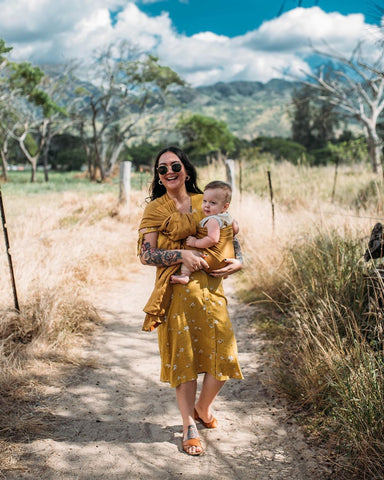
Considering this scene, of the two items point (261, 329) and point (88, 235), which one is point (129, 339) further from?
point (88, 235)

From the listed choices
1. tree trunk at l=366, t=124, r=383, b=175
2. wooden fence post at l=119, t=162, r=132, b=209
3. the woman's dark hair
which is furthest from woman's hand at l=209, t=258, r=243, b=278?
tree trunk at l=366, t=124, r=383, b=175

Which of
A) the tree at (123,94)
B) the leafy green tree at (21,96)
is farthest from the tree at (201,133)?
the leafy green tree at (21,96)

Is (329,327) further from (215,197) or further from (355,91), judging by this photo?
(355,91)

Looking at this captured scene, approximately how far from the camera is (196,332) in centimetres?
247

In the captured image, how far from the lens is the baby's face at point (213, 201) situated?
2.34 meters

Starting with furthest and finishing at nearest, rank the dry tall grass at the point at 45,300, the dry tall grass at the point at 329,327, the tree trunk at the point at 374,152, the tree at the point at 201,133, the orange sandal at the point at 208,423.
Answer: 1. the tree at the point at 201,133
2. the tree trunk at the point at 374,152
3. the dry tall grass at the point at 45,300
4. the orange sandal at the point at 208,423
5. the dry tall grass at the point at 329,327

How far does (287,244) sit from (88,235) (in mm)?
3110

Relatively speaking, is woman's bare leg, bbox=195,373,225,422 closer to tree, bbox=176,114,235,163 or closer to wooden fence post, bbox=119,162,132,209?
wooden fence post, bbox=119,162,132,209

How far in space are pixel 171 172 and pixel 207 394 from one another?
1.30m

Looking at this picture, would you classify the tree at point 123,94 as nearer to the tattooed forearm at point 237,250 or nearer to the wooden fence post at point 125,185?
the wooden fence post at point 125,185

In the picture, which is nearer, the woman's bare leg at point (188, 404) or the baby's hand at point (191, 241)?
the baby's hand at point (191, 241)

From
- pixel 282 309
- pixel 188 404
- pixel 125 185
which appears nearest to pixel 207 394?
pixel 188 404

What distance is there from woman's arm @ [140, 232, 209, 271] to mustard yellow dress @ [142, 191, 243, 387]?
8 cm

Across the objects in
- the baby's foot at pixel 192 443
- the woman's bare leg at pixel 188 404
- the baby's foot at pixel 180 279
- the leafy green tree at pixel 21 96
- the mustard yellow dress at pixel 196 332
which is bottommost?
the baby's foot at pixel 192 443
